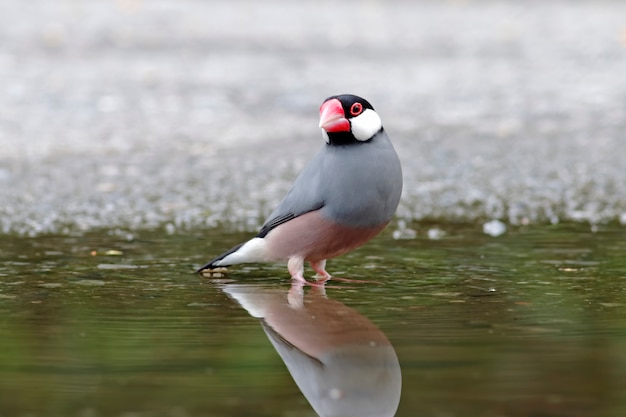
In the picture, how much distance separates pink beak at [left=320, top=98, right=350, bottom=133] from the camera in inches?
198

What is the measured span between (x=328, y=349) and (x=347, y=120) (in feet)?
4.64

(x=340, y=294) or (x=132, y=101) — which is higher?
(x=132, y=101)

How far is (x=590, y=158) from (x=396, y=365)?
4966 mm

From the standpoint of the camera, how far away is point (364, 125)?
509 cm

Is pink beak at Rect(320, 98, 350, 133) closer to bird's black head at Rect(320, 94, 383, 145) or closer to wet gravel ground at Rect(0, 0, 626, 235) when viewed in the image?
bird's black head at Rect(320, 94, 383, 145)

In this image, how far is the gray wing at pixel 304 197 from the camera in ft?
16.8

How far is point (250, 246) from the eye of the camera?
531 centimetres

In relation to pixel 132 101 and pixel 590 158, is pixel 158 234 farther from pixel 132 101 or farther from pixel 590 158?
pixel 132 101

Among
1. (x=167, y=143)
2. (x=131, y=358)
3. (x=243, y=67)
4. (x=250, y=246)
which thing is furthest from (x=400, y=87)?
(x=131, y=358)

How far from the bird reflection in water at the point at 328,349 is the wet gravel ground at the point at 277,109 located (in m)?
1.76

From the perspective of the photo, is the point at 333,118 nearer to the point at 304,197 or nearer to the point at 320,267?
the point at 304,197

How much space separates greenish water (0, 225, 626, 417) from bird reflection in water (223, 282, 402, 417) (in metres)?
0.01

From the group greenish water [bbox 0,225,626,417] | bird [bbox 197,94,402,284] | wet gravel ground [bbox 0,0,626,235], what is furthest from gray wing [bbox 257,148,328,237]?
wet gravel ground [bbox 0,0,626,235]

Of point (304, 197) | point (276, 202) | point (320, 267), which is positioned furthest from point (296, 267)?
point (276, 202)
